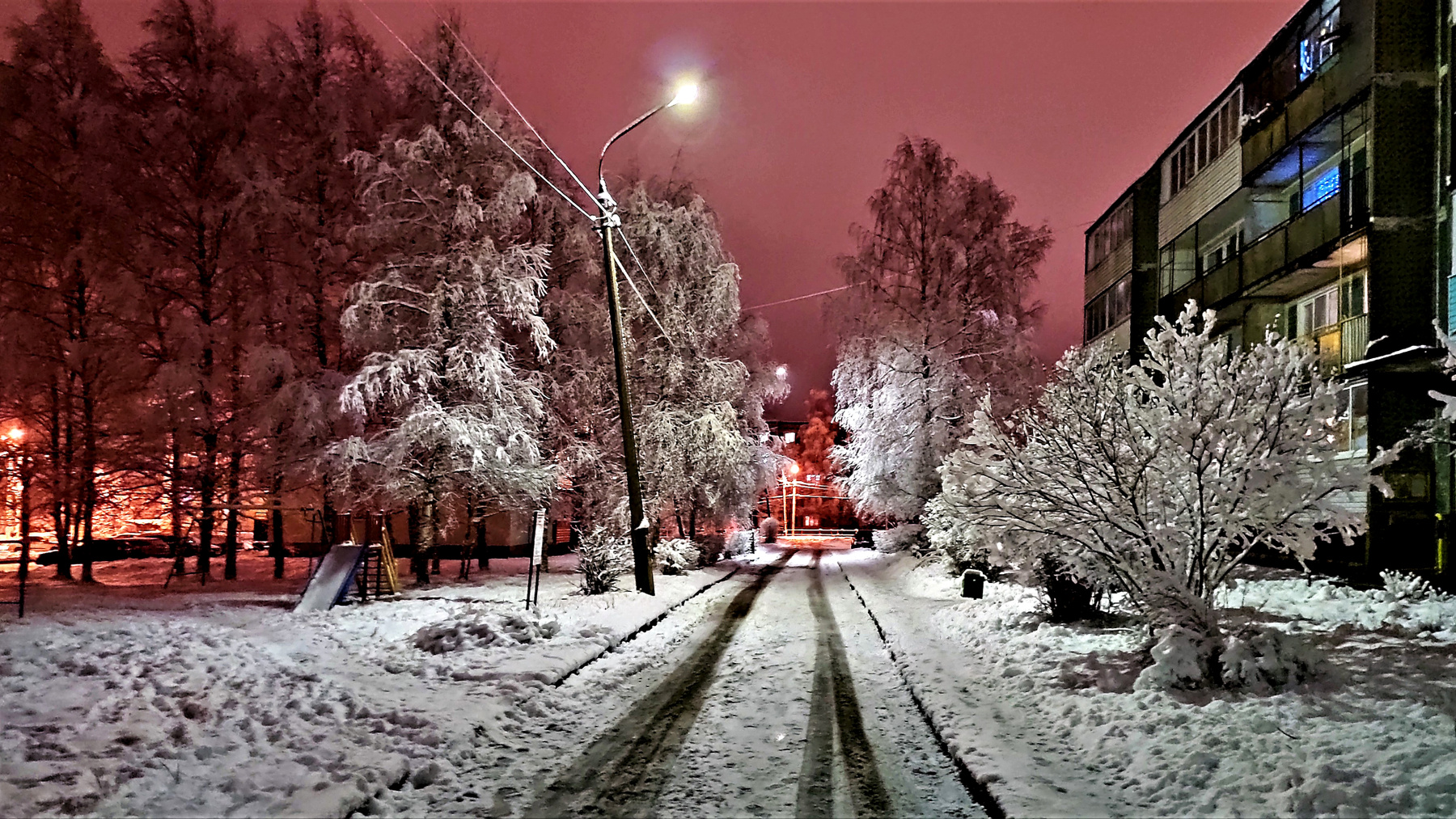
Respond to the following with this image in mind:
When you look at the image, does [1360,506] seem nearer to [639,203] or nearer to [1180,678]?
[1180,678]

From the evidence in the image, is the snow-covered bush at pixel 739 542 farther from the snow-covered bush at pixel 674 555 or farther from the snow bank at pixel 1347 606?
the snow bank at pixel 1347 606

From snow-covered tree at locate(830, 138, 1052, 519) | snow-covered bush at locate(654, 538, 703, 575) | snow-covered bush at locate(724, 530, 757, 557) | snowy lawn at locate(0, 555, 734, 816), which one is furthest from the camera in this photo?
snow-covered bush at locate(724, 530, 757, 557)

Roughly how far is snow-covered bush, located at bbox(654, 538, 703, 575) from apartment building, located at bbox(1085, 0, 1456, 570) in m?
12.0

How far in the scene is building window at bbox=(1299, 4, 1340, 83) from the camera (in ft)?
54.7

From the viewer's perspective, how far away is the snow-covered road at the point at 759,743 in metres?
5.63

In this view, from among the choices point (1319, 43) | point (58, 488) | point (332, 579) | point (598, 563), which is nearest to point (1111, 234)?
point (1319, 43)

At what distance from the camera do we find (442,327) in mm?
18172

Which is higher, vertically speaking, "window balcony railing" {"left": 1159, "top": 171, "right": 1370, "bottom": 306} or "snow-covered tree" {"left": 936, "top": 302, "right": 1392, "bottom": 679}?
"window balcony railing" {"left": 1159, "top": 171, "right": 1370, "bottom": 306}

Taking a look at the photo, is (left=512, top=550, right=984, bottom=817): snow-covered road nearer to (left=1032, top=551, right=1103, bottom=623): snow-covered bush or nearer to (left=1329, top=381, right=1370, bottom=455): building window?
(left=1032, top=551, right=1103, bottom=623): snow-covered bush

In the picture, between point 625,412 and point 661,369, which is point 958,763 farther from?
point 661,369

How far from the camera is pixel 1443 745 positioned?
223 inches

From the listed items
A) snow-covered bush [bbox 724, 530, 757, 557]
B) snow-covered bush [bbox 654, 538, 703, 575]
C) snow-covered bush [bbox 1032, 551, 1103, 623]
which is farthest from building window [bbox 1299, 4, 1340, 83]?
Result: snow-covered bush [bbox 724, 530, 757, 557]

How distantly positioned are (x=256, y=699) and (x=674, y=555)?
15.1 meters

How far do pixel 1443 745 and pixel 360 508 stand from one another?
65.7 ft
